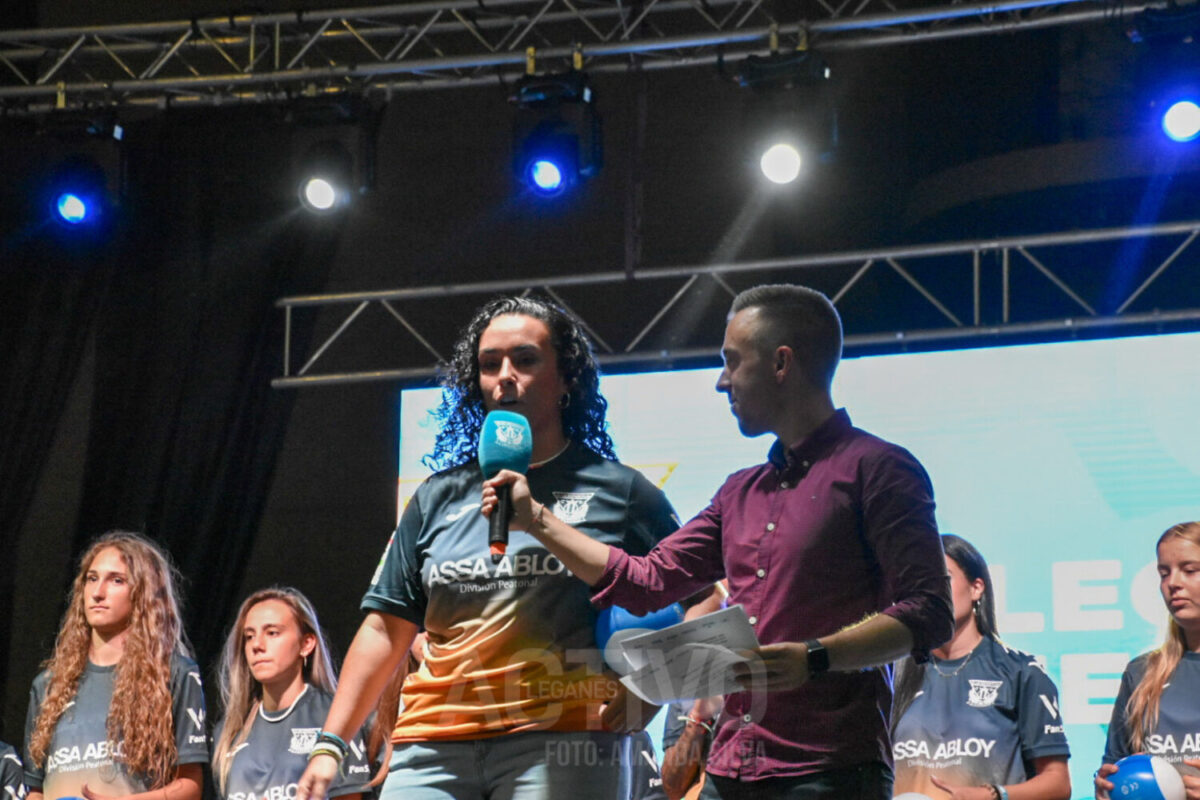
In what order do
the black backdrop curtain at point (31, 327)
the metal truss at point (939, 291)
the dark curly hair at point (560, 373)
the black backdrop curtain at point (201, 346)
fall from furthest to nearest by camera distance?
1. the black backdrop curtain at point (31, 327)
2. the black backdrop curtain at point (201, 346)
3. the metal truss at point (939, 291)
4. the dark curly hair at point (560, 373)

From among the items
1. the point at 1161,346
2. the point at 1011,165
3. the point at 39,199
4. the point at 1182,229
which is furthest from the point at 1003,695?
the point at 39,199

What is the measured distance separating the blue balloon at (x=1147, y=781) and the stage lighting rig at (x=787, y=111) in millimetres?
2966

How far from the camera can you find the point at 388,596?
291cm

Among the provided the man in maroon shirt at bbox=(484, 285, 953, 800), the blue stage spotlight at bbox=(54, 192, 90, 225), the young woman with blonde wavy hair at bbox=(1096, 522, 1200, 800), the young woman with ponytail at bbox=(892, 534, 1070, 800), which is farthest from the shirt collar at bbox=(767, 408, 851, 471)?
the blue stage spotlight at bbox=(54, 192, 90, 225)

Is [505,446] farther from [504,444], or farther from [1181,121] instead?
[1181,121]

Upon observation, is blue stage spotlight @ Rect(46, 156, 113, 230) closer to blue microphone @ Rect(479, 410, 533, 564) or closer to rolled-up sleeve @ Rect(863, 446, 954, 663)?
blue microphone @ Rect(479, 410, 533, 564)

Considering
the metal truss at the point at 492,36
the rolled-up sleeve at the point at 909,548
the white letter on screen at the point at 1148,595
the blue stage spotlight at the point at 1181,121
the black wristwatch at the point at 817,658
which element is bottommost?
the black wristwatch at the point at 817,658

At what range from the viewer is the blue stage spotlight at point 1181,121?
6094 mm

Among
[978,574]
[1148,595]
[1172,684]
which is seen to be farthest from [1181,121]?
[1172,684]

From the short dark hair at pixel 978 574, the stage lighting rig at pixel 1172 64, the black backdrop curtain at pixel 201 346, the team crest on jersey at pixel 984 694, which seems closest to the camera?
the team crest on jersey at pixel 984 694

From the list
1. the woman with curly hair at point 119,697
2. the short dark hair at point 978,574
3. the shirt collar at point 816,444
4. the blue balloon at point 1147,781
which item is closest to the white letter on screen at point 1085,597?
the short dark hair at point 978,574

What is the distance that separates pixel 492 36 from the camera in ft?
24.7

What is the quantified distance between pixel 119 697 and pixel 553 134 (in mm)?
3192

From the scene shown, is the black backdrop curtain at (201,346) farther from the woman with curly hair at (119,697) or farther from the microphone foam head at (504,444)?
the microphone foam head at (504,444)
